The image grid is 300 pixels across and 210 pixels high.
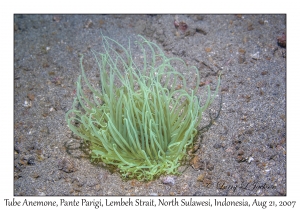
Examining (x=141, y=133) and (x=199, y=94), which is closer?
(x=141, y=133)

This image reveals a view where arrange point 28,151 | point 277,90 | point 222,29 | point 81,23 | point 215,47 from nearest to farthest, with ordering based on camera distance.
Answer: point 28,151
point 277,90
point 215,47
point 222,29
point 81,23

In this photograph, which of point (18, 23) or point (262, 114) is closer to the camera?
point (262, 114)

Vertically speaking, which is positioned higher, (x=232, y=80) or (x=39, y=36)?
(x=39, y=36)

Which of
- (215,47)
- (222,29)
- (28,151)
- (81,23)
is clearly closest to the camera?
(28,151)

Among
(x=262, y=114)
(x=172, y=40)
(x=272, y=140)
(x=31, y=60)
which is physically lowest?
(x=272, y=140)

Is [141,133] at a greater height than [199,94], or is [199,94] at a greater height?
[199,94]

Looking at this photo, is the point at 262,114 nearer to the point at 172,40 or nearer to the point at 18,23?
the point at 172,40

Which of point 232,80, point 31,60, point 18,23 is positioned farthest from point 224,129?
point 18,23
